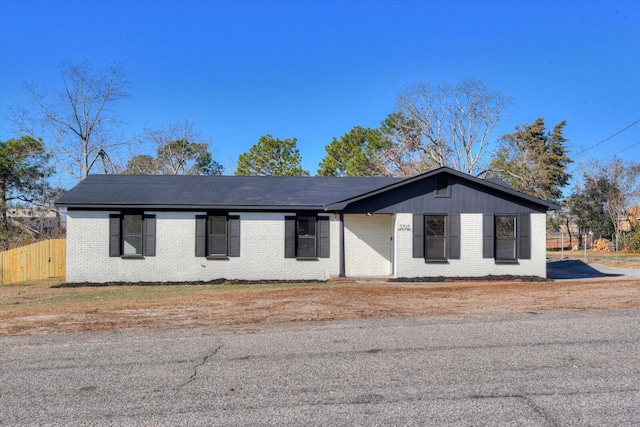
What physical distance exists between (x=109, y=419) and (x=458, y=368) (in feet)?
11.7

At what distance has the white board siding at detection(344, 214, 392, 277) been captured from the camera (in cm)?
1783

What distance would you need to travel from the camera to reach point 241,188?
19359mm

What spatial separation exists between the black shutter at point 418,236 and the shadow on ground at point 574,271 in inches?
232

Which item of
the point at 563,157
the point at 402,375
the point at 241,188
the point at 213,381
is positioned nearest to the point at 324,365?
the point at 402,375

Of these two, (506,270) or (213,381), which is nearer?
(213,381)

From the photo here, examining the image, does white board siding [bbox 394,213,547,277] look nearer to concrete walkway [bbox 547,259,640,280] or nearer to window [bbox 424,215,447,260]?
window [bbox 424,215,447,260]

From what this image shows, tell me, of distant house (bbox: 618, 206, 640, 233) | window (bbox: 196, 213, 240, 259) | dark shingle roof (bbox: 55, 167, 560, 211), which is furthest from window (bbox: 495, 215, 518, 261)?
distant house (bbox: 618, 206, 640, 233)

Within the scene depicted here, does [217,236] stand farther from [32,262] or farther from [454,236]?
[32,262]

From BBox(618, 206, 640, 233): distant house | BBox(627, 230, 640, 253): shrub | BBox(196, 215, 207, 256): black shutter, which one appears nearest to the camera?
BBox(196, 215, 207, 256): black shutter

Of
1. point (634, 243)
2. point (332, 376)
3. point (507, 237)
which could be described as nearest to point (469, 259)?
point (507, 237)

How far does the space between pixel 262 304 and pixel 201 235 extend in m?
6.85

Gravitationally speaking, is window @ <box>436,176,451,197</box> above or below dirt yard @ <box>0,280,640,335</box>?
above

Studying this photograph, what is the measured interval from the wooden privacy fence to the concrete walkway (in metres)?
19.7

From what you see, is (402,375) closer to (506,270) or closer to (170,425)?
(170,425)
